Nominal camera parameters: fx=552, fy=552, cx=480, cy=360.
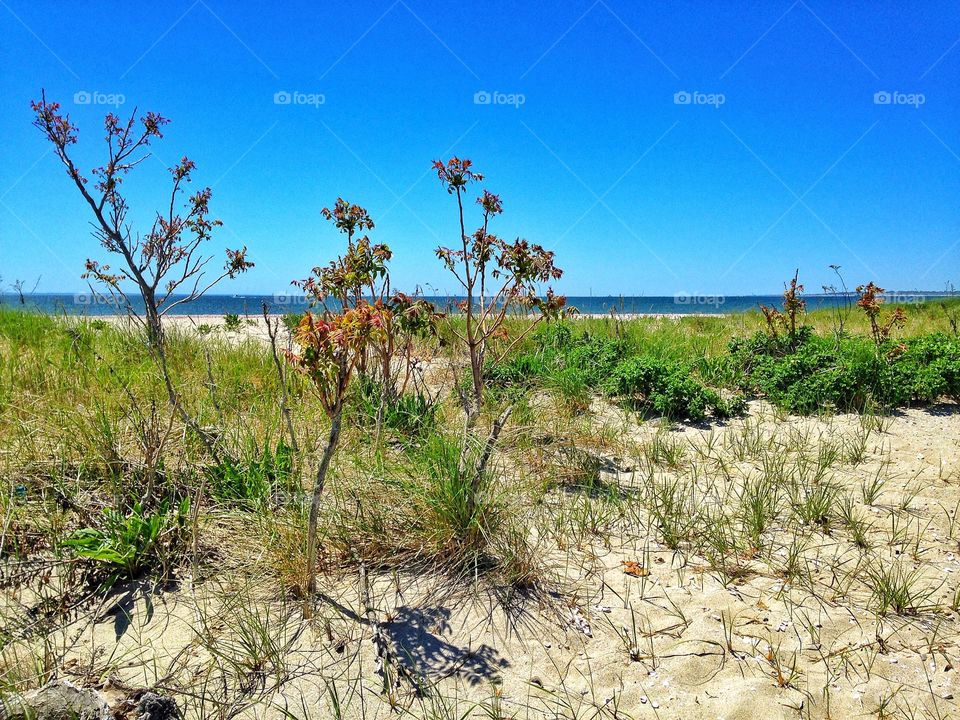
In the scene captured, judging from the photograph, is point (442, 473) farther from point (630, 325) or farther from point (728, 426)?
point (630, 325)

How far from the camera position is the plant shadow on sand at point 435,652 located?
6.89 feet

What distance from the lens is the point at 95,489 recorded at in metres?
3.13

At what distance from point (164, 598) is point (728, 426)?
433cm

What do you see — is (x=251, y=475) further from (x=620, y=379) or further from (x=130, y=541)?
(x=620, y=379)

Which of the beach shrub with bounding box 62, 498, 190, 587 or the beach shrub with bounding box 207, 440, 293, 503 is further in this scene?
the beach shrub with bounding box 207, 440, 293, 503

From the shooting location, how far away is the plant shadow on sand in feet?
6.89

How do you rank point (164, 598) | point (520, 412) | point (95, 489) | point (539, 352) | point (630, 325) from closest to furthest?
point (164, 598), point (95, 489), point (520, 412), point (539, 352), point (630, 325)

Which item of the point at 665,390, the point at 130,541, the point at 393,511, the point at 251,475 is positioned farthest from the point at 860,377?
the point at 130,541

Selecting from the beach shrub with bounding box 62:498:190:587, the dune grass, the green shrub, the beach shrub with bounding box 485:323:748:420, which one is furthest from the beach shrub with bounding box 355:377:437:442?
the green shrub

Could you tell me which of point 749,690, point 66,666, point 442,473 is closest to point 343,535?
point 442,473

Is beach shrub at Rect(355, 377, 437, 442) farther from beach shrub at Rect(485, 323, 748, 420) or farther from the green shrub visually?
the green shrub

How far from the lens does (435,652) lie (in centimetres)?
A: 220

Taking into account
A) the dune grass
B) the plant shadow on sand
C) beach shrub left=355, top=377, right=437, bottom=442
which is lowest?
the plant shadow on sand

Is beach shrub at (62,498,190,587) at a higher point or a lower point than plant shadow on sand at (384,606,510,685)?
higher
